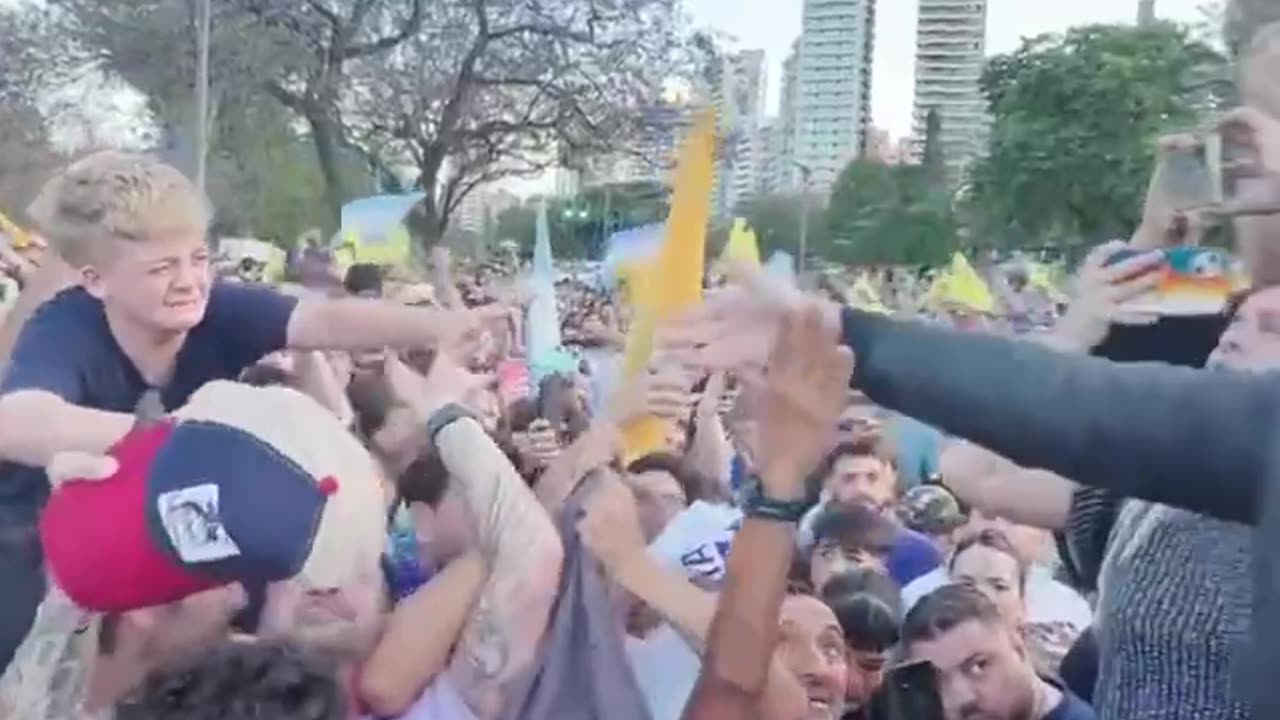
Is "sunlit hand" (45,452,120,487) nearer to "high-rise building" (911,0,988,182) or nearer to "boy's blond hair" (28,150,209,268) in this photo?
"boy's blond hair" (28,150,209,268)

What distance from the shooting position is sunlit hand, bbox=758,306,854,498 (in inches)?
80.4

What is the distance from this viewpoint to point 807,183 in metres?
44.9

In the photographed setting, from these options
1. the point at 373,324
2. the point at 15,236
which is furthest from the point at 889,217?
the point at 373,324

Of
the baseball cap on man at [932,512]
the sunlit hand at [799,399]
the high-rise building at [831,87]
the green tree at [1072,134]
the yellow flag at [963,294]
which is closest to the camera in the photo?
the sunlit hand at [799,399]

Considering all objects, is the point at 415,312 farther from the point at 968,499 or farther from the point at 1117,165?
the point at 1117,165

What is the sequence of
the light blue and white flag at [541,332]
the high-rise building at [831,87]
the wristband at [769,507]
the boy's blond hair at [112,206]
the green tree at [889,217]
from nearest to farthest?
the wristband at [769,507]
the boy's blond hair at [112,206]
the light blue and white flag at [541,332]
the high-rise building at [831,87]
the green tree at [889,217]

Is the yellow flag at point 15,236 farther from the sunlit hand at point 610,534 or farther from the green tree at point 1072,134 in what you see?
the green tree at point 1072,134

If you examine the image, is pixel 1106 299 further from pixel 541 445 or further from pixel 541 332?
pixel 541 332

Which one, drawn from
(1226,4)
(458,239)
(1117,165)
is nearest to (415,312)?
(1226,4)

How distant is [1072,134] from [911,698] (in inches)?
1621

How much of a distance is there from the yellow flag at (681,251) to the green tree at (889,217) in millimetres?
41385

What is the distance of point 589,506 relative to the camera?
300 cm

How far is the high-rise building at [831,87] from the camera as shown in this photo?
43938 mm

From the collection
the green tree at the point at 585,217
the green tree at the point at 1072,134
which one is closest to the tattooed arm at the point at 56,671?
the green tree at the point at 585,217
